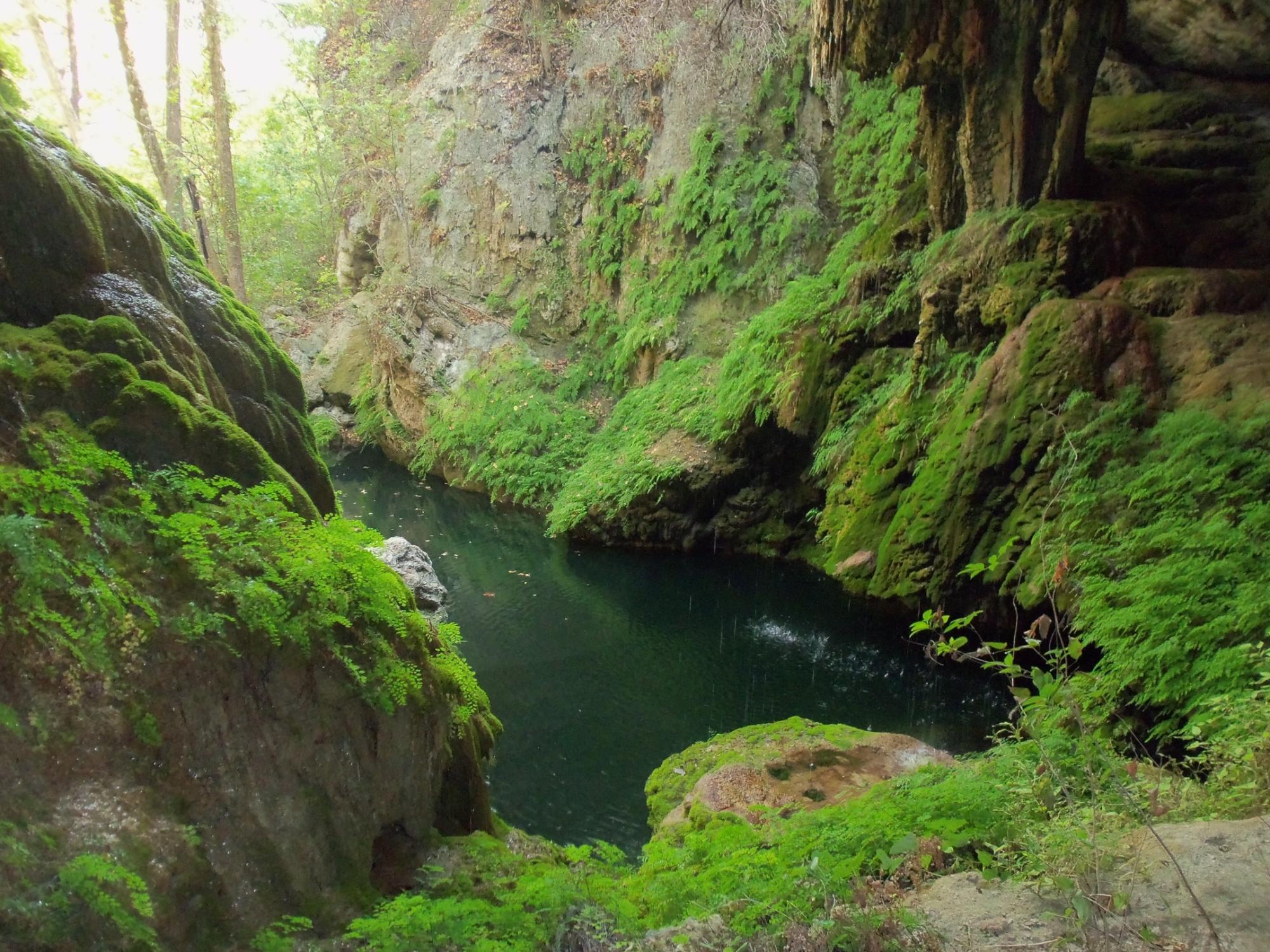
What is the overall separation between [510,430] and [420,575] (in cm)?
703

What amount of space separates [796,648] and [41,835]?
310 inches

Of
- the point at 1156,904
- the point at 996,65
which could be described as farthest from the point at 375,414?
the point at 1156,904

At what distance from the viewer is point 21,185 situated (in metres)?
3.52

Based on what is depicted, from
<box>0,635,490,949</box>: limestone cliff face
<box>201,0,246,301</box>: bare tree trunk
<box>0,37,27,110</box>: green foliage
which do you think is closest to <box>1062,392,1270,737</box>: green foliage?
<box>0,635,490,949</box>: limestone cliff face

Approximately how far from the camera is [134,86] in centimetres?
1148

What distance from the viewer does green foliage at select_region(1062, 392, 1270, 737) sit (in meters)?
4.70

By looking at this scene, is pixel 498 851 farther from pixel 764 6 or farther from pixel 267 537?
pixel 764 6

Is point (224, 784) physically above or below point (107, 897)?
below

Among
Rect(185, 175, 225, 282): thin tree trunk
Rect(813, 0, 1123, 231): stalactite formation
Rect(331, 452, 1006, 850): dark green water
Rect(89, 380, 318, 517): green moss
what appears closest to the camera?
Rect(89, 380, 318, 517): green moss

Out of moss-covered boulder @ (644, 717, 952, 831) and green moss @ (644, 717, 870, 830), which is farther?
green moss @ (644, 717, 870, 830)

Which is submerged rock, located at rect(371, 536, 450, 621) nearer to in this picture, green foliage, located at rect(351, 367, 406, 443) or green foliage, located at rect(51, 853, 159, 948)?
green foliage, located at rect(51, 853, 159, 948)

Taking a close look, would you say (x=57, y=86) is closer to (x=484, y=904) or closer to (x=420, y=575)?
(x=420, y=575)

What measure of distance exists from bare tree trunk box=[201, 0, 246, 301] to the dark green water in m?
6.12

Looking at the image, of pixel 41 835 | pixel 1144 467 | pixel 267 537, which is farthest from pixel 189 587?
pixel 1144 467
